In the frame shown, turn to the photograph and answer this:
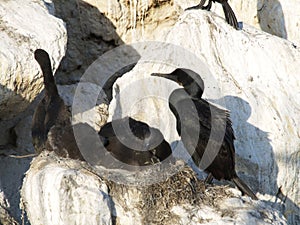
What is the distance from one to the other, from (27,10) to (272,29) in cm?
439

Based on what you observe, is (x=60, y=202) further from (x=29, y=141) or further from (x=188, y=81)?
(x=29, y=141)

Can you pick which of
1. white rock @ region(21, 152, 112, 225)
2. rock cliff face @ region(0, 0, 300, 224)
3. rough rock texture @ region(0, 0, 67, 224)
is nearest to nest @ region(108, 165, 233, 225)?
white rock @ region(21, 152, 112, 225)

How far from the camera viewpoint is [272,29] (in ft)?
46.4

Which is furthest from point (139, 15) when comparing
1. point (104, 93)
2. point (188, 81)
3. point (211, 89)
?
point (188, 81)

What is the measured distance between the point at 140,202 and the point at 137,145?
2.23 ft

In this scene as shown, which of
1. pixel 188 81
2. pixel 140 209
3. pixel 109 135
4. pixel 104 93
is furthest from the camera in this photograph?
pixel 104 93

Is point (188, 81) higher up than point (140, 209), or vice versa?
point (188, 81)

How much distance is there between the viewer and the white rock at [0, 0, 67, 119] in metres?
10.7

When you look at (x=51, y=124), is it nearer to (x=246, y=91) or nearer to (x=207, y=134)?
(x=207, y=134)

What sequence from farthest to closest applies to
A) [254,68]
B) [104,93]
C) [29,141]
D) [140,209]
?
[104,93] → [29,141] → [254,68] → [140,209]

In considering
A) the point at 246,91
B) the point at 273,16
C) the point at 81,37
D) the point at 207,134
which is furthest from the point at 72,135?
the point at 273,16

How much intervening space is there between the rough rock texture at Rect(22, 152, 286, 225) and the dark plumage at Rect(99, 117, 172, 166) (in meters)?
0.39

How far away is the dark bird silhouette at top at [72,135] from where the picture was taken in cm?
869

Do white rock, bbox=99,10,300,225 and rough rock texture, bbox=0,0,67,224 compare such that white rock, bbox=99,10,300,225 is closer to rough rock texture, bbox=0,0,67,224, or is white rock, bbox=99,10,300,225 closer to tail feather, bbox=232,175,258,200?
tail feather, bbox=232,175,258,200
